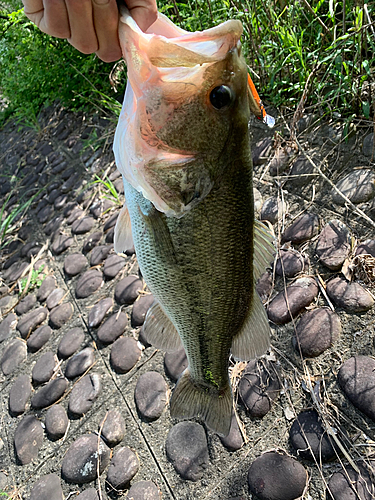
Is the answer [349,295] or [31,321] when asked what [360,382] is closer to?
[349,295]

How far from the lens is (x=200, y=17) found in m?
3.52

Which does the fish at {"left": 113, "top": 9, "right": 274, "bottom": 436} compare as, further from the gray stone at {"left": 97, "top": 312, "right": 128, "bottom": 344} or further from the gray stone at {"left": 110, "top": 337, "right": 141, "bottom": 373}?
the gray stone at {"left": 97, "top": 312, "right": 128, "bottom": 344}

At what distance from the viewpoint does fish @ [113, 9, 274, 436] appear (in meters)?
1.06

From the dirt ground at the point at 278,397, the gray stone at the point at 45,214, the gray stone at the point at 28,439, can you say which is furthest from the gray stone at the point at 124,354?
the gray stone at the point at 45,214

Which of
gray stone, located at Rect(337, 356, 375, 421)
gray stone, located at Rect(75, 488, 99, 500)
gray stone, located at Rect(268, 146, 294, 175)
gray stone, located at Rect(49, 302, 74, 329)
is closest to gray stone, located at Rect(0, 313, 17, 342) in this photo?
gray stone, located at Rect(49, 302, 74, 329)

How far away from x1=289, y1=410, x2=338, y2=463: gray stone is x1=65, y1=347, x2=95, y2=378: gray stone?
151 centimetres

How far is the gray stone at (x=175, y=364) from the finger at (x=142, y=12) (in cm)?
180

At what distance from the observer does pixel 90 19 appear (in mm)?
1061

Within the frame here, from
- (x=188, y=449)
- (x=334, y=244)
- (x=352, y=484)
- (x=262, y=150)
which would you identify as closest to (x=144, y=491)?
(x=188, y=449)

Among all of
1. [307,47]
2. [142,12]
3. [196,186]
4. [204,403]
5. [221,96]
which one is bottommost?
[204,403]

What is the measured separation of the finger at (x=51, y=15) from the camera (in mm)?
1084

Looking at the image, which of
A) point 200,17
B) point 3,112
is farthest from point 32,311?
point 3,112

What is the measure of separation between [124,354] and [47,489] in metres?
0.90

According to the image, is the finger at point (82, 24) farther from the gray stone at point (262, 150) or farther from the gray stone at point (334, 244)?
the gray stone at point (262, 150)
